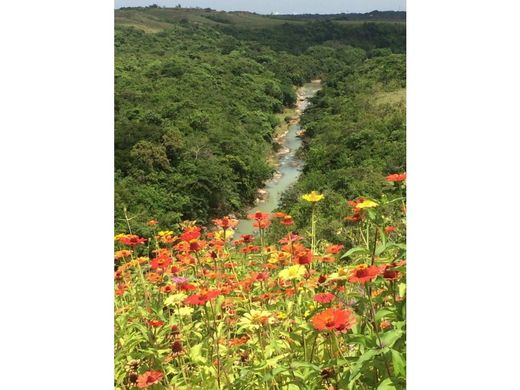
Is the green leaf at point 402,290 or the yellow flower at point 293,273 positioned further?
the yellow flower at point 293,273

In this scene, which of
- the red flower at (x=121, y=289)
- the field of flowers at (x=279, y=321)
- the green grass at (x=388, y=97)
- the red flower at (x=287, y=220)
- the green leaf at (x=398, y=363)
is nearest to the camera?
the green leaf at (x=398, y=363)

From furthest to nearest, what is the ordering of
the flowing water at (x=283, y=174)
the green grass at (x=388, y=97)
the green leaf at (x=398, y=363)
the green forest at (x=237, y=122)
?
the green grass at (x=388, y=97) → the flowing water at (x=283, y=174) → the green forest at (x=237, y=122) → the green leaf at (x=398, y=363)

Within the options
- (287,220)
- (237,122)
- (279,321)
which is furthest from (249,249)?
(237,122)

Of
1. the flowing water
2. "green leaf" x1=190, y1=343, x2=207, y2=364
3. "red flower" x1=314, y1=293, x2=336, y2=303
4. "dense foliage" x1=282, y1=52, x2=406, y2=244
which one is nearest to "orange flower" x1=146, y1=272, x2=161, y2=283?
"green leaf" x1=190, y1=343, x2=207, y2=364

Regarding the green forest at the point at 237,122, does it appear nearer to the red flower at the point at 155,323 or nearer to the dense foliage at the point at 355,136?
the dense foliage at the point at 355,136

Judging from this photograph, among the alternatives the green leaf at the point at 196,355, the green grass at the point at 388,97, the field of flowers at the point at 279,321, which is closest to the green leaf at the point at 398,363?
the field of flowers at the point at 279,321

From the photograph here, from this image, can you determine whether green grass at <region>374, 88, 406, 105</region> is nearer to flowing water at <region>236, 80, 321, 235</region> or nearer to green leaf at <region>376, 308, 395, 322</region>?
flowing water at <region>236, 80, 321, 235</region>
